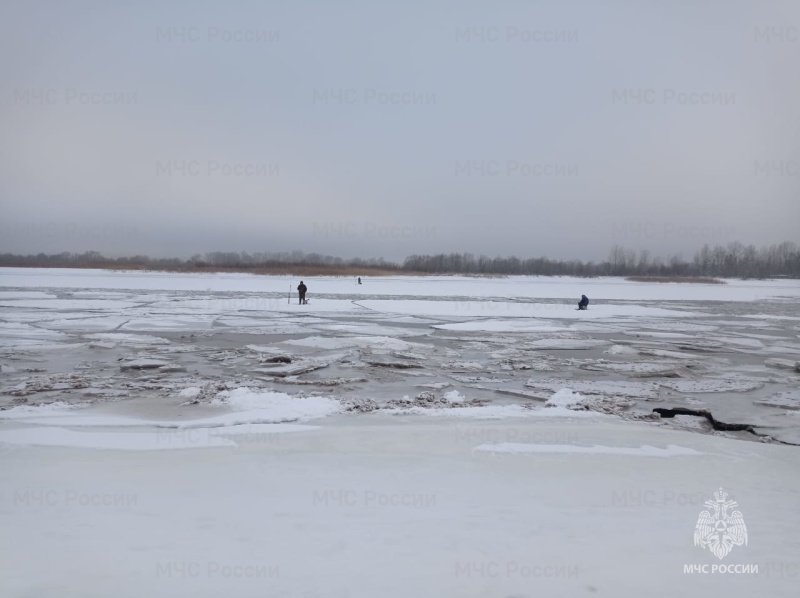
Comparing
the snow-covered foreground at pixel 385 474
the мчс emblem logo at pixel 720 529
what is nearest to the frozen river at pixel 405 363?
the snow-covered foreground at pixel 385 474

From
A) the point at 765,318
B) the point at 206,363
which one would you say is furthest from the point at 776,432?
the point at 765,318

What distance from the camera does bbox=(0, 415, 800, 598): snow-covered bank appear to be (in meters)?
3.19

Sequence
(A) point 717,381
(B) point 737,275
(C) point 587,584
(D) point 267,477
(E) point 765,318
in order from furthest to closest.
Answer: (B) point 737,275 < (E) point 765,318 < (A) point 717,381 < (D) point 267,477 < (C) point 587,584

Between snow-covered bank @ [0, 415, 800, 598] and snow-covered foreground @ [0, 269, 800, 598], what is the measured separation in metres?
0.02

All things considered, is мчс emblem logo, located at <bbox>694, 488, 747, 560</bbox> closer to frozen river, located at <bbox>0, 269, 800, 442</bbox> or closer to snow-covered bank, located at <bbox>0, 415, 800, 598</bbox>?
snow-covered bank, located at <bbox>0, 415, 800, 598</bbox>

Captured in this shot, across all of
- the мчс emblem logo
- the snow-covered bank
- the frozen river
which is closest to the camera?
the snow-covered bank

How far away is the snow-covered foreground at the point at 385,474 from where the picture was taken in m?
3.29

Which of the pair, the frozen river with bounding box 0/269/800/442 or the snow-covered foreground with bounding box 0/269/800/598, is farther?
the frozen river with bounding box 0/269/800/442

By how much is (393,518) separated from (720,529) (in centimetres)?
227

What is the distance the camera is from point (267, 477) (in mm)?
4766

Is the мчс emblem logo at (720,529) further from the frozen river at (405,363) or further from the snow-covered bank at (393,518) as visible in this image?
the frozen river at (405,363)

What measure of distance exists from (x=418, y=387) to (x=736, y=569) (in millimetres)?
5682

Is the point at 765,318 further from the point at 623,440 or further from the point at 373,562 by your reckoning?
the point at 373,562

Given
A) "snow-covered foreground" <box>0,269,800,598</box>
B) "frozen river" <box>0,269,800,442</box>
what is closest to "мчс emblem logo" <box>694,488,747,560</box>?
"snow-covered foreground" <box>0,269,800,598</box>
